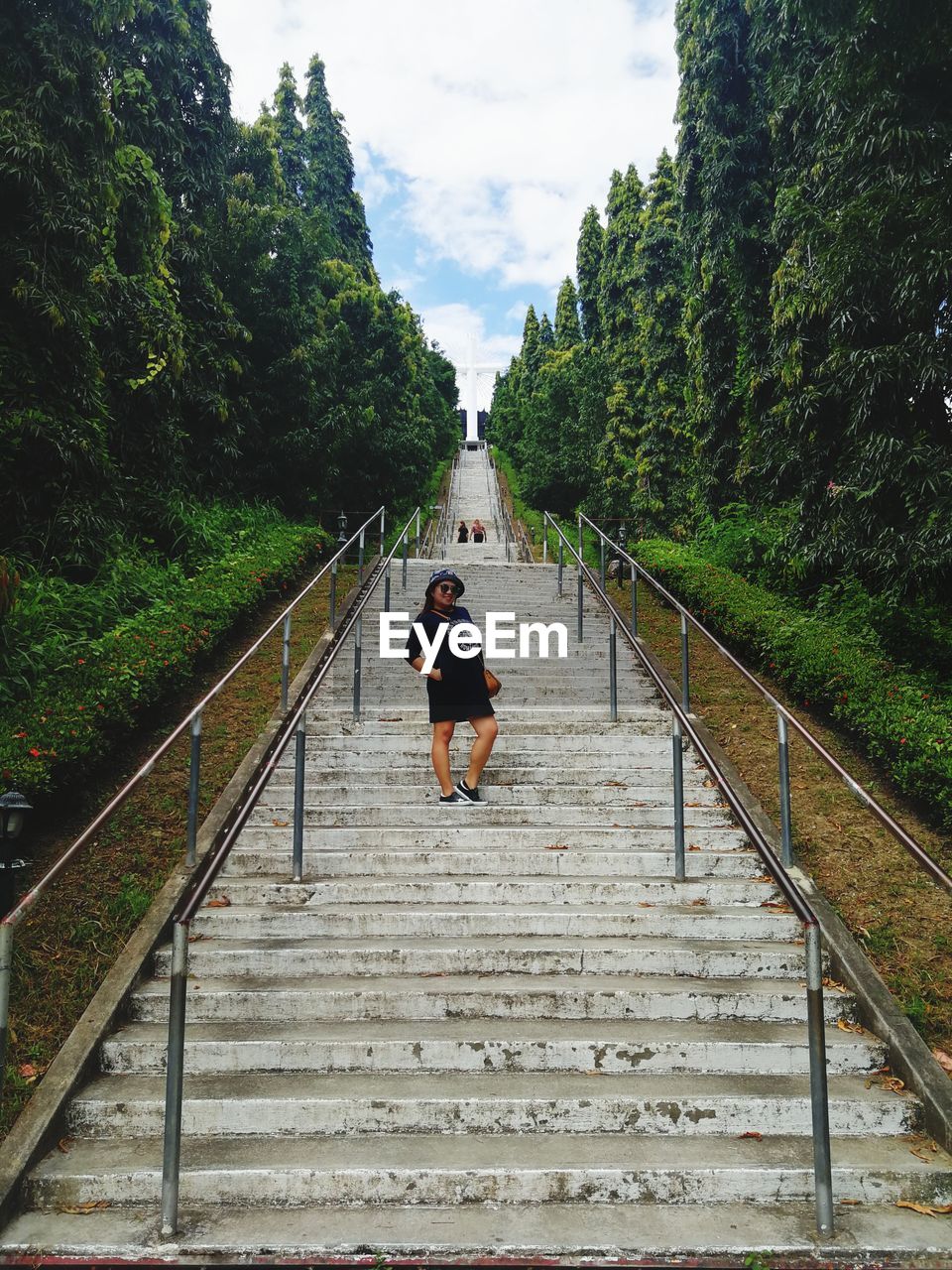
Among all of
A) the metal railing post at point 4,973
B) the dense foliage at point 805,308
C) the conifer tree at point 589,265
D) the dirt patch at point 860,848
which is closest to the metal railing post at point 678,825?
the dirt patch at point 860,848

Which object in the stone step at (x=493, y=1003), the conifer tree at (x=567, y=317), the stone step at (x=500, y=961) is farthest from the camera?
the conifer tree at (x=567, y=317)

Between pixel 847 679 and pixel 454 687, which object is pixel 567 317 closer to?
pixel 847 679

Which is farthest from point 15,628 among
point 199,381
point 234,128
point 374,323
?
point 374,323

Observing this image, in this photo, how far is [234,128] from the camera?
1495 centimetres

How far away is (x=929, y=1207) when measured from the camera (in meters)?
2.47

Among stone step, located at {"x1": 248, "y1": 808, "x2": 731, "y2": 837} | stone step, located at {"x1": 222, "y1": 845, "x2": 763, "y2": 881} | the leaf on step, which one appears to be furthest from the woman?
the leaf on step

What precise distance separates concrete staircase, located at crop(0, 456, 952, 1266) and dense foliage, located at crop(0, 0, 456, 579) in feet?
17.0

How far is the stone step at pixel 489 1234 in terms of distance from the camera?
2.26 meters

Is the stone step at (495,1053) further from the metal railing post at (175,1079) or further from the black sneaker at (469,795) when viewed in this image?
the black sneaker at (469,795)

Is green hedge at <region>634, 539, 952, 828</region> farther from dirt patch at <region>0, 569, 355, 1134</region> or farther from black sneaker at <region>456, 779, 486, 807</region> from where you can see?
dirt patch at <region>0, 569, 355, 1134</region>

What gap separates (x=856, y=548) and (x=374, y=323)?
14.2 m

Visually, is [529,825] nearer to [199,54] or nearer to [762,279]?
[762,279]

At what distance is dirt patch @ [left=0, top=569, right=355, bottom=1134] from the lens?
10.8ft

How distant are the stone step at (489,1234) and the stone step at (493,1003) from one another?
2.60 feet
